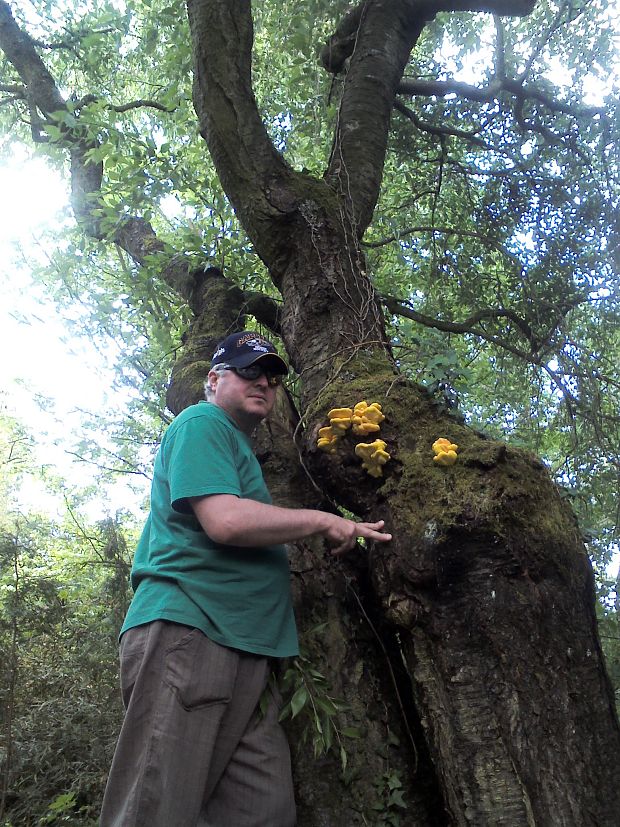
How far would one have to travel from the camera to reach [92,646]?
4543 mm

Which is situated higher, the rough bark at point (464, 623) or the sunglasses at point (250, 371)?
the sunglasses at point (250, 371)

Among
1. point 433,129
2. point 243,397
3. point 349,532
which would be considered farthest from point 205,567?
point 433,129

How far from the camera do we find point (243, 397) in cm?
251

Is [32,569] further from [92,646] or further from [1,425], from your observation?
[1,425]

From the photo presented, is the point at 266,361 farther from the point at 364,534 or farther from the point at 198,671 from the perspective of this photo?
the point at 198,671

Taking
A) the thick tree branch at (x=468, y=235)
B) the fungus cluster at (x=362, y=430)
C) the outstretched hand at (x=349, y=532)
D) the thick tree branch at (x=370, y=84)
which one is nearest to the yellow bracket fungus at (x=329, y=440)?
the fungus cluster at (x=362, y=430)

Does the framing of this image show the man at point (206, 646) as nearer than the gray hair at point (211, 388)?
Yes

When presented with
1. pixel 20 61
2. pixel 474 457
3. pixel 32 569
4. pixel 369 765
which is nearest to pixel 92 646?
pixel 32 569

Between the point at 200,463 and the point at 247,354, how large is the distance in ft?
2.19

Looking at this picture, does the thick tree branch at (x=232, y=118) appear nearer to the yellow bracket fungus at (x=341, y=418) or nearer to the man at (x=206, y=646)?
the yellow bracket fungus at (x=341, y=418)

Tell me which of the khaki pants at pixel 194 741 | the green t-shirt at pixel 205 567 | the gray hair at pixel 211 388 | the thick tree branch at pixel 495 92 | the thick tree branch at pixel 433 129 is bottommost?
the khaki pants at pixel 194 741

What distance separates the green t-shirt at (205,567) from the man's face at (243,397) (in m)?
0.24

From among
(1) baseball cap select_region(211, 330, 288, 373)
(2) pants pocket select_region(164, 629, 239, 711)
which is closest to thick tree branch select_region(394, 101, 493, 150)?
(1) baseball cap select_region(211, 330, 288, 373)

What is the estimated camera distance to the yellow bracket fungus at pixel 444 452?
2.28 meters
